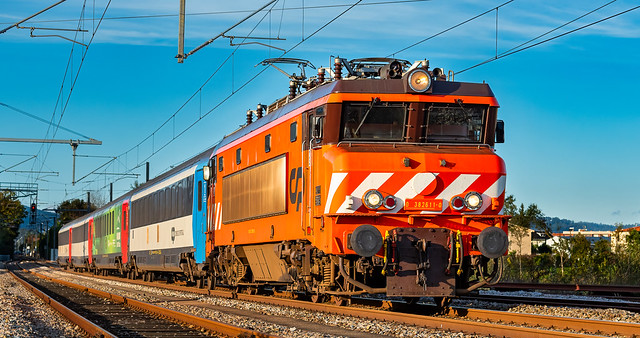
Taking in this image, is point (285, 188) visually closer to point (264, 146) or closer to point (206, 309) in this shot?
point (264, 146)

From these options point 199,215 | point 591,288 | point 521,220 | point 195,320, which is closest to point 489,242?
point 195,320

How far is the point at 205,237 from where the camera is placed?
22.4 m

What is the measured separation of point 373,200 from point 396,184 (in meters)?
0.45

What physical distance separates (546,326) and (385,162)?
133 inches

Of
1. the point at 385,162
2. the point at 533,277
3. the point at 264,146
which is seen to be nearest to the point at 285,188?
the point at 264,146

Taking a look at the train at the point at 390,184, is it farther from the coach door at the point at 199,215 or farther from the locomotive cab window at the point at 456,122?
the coach door at the point at 199,215

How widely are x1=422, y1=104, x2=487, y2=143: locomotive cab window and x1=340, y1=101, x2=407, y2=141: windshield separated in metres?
0.46

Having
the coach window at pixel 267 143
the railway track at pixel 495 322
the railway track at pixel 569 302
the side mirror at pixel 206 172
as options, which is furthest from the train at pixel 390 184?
the side mirror at pixel 206 172

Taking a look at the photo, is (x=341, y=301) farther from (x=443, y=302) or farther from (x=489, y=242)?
(x=489, y=242)

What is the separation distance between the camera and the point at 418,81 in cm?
1333

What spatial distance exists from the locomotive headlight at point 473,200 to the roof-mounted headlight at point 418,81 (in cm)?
183

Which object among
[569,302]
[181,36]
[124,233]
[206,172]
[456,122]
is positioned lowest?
[569,302]

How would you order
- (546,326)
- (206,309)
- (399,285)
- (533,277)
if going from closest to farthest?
(546,326) < (399,285) < (206,309) < (533,277)

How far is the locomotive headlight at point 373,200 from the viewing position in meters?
12.7
